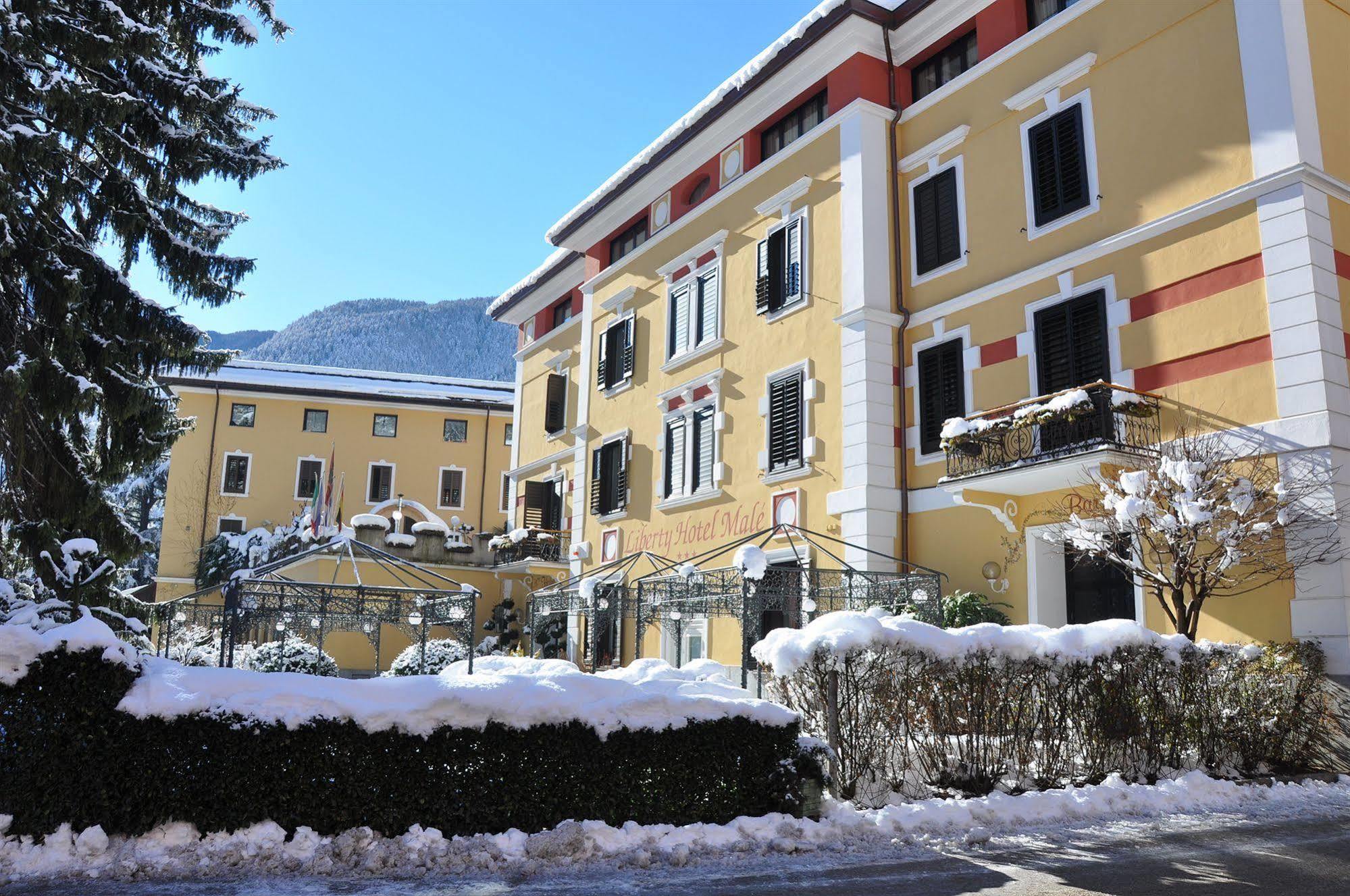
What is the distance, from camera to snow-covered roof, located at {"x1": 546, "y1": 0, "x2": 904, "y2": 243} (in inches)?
755

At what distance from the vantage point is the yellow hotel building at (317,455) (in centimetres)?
4194

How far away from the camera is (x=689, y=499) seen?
22750mm

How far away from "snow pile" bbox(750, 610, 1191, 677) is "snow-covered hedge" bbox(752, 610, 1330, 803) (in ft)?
0.05

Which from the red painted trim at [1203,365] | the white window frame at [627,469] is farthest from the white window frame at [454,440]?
the red painted trim at [1203,365]

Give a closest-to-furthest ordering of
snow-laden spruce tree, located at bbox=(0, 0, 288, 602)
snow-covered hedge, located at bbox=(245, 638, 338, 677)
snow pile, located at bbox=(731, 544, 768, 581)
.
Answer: snow-laden spruce tree, located at bbox=(0, 0, 288, 602)
snow pile, located at bbox=(731, 544, 768, 581)
snow-covered hedge, located at bbox=(245, 638, 338, 677)

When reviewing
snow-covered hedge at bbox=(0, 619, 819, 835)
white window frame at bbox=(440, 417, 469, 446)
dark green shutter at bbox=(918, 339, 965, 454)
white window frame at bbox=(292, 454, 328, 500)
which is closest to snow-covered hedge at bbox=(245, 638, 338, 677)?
dark green shutter at bbox=(918, 339, 965, 454)

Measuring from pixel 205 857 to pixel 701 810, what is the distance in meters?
3.59

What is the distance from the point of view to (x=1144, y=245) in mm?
14938

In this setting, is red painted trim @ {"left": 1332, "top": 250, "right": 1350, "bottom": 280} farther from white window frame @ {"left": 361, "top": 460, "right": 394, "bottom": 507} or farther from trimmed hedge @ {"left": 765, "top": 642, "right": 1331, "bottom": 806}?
white window frame @ {"left": 361, "top": 460, "right": 394, "bottom": 507}

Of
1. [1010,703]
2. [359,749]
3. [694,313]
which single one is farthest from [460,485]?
[359,749]

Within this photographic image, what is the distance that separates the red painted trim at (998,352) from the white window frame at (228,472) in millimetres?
34289

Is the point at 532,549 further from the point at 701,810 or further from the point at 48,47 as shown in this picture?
the point at 701,810

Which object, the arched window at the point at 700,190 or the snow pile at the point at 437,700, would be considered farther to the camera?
the arched window at the point at 700,190

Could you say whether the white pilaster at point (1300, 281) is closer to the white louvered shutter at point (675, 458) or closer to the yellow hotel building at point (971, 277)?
the yellow hotel building at point (971, 277)
